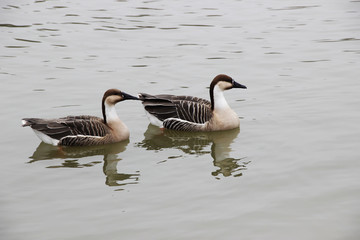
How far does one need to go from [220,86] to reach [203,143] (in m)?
1.54

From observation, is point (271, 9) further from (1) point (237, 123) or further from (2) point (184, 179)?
(2) point (184, 179)

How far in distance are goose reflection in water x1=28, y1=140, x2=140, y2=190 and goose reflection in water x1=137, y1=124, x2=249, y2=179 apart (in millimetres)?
696

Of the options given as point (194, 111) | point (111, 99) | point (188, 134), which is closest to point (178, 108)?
point (194, 111)

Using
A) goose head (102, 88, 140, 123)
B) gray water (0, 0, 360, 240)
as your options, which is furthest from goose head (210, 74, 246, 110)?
goose head (102, 88, 140, 123)

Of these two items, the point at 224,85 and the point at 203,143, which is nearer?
the point at 203,143

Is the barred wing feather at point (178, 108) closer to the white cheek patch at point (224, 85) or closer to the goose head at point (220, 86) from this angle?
the goose head at point (220, 86)

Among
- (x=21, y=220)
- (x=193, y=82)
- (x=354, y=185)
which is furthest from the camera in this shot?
(x=193, y=82)

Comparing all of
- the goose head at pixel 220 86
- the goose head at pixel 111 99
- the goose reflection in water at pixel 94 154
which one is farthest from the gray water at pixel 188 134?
the goose head at pixel 220 86

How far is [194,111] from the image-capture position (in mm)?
15023

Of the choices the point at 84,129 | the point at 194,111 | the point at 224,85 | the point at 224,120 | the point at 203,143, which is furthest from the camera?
the point at 224,85

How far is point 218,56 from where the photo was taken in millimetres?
20500

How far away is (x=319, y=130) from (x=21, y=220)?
6.95 m

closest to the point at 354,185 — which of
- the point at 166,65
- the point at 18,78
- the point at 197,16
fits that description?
the point at 166,65

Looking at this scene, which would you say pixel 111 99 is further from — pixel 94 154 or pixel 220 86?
pixel 220 86
